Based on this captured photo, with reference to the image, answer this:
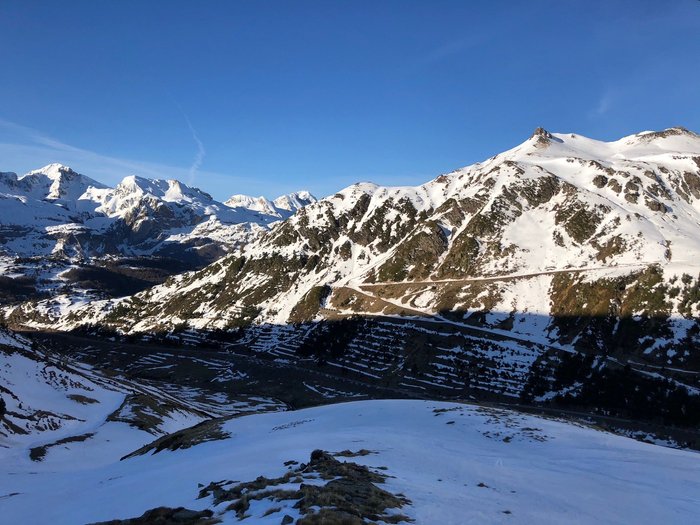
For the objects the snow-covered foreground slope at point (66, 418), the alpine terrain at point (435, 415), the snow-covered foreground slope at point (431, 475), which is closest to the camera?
the snow-covered foreground slope at point (431, 475)

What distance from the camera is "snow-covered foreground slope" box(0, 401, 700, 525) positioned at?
56.8ft

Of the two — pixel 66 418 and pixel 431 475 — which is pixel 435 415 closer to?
A: pixel 431 475

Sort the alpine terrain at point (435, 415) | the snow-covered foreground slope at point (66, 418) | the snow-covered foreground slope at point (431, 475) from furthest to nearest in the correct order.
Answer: the snow-covered foreground slope at point (66, 418)
the alpine terrain at point (435, 415)
the snow-covered foreground slope at point (431, 475)

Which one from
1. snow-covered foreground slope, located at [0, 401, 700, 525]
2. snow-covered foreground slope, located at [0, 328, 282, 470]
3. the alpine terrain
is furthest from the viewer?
snow-covered foreground slope, located at [0, 328, 282, 470]

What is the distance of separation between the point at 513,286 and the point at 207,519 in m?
179

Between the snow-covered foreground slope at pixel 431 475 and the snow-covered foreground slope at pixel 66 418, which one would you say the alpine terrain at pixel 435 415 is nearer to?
the snow-covered foreground slope at pixel 431 475

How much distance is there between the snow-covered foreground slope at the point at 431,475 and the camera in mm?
17312

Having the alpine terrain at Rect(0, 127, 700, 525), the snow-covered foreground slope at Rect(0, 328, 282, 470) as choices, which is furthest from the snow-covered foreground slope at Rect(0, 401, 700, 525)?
the snow-covered foreground slope at Rect(0, 328, 282, 470)

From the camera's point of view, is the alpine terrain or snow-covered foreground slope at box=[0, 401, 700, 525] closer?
snow-covered foreground slope at box=[0, 401, 700, 525]

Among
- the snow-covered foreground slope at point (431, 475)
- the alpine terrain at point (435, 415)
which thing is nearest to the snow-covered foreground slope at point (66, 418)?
the alpine terrain at point (435, 415)

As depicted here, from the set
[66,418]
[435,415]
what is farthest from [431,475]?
[66,418]

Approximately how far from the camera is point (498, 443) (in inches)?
1303

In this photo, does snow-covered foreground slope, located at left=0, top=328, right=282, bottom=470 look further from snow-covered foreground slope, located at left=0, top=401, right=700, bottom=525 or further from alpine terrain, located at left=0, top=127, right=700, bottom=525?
snow-covered foreground slope, located at left=0, top=401, right=700, bottom=525

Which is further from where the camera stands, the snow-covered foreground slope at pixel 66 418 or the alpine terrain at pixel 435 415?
the snow-covered foreground slope at pixel 66 418
